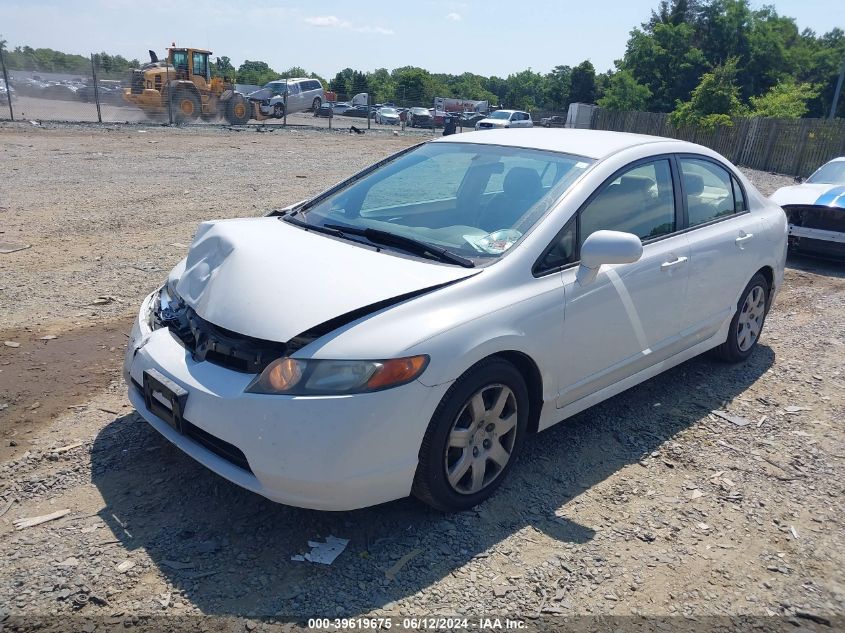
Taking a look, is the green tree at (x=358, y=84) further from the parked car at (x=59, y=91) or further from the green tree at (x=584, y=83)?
the parked car at (x=59, y=91)

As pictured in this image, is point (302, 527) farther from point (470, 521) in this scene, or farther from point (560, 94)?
point (560, 94)

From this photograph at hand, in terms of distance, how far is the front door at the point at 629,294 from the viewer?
3.63 meters

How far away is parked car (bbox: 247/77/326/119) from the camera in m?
33.4

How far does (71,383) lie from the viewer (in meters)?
4.44

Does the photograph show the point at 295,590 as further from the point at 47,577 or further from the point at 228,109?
the point at 228,109

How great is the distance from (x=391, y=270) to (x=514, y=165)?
127 cm

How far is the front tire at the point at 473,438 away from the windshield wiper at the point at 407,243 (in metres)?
0.54

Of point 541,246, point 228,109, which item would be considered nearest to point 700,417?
point 541,246

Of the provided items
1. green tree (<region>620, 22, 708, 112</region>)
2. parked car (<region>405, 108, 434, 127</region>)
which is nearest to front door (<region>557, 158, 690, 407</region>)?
parked car (<region>405, 108, 434, 127</region>)

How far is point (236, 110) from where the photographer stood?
2962cm

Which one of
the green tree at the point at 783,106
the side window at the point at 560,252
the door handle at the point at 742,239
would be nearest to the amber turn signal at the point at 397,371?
the side window at the point at 560,252

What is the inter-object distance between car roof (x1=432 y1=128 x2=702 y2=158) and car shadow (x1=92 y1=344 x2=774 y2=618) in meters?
1.70

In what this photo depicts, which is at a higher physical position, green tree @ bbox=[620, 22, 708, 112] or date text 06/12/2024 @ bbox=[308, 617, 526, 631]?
green tree @ bbox=[620, 22, 708, 112]

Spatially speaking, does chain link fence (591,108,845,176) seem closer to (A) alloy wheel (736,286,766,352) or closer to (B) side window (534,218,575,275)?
(A) alloy wheel (736,286,766,352)
